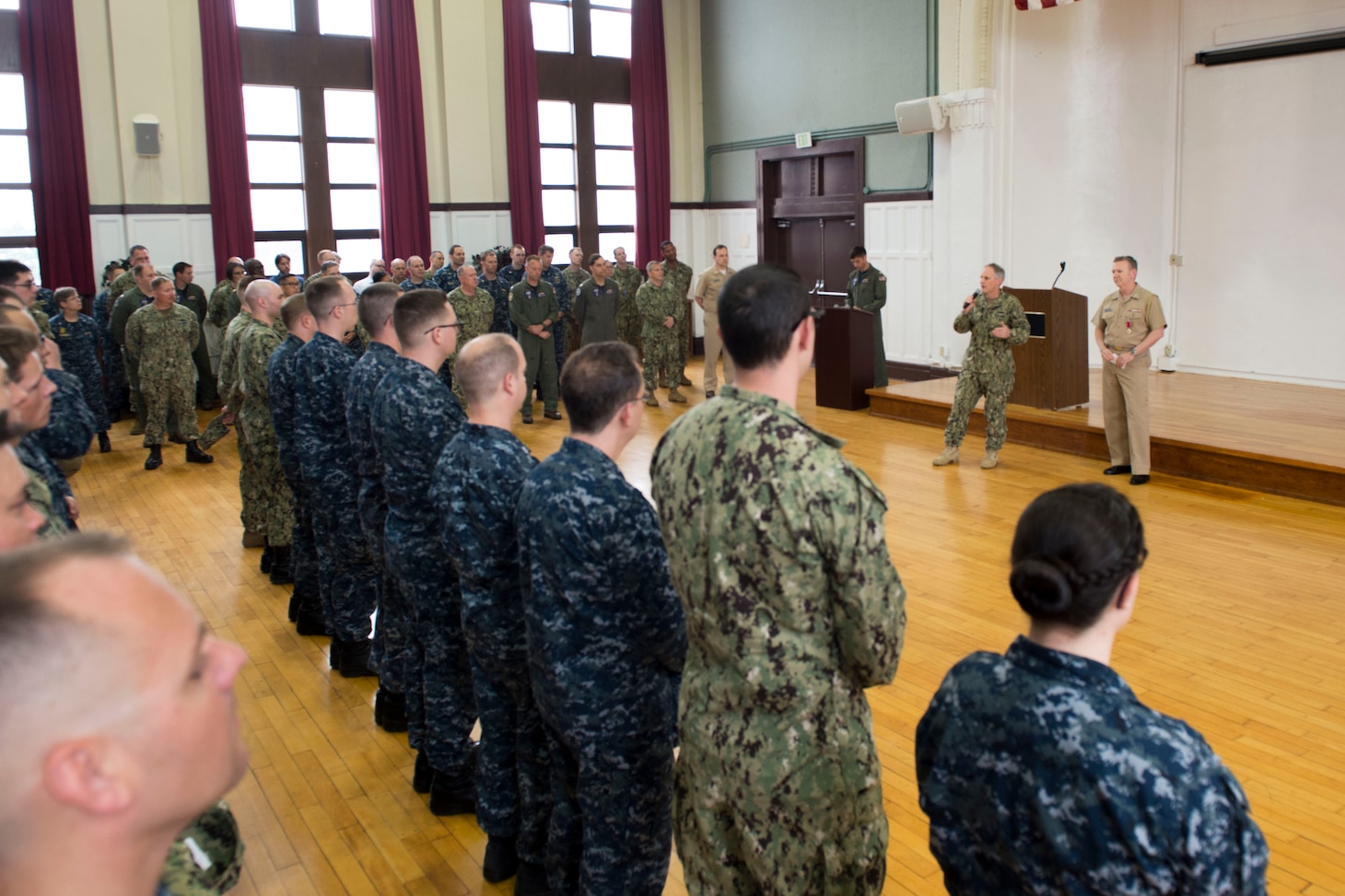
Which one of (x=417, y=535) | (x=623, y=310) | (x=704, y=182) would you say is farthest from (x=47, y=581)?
(x=704, y=182)

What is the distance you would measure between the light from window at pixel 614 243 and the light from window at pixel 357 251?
3.09 meters

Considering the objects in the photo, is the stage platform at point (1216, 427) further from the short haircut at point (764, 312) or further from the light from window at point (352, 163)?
the light from window at point (352, 163)

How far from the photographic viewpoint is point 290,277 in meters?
7.74

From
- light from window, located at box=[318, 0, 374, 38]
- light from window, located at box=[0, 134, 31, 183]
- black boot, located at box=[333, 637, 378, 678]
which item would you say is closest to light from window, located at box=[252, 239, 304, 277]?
light from window, located at box=[0, 134, 31, 183]

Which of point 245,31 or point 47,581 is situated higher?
point 245,31

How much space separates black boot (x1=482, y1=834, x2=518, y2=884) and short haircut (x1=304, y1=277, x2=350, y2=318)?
2369 millimetres

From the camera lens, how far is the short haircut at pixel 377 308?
12.6ft

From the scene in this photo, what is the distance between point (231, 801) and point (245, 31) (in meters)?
10.9

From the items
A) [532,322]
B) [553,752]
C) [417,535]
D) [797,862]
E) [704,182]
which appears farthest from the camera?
[704,182]

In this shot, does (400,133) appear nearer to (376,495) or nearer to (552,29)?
(552,29)

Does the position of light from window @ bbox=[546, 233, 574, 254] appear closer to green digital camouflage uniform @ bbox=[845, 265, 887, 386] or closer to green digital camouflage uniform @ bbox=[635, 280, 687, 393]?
green digital camouflage uniform @ bbox=[635, 280, 687, 393]

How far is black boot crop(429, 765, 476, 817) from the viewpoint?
327 centimetres

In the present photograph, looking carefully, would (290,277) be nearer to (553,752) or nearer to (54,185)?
(54,185)

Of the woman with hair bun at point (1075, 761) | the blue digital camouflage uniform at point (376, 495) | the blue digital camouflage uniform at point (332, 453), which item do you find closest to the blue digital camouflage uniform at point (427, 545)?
the blue digital camouflage uniform at point (376, 495)
